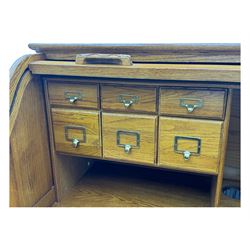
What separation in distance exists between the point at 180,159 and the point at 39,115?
44 cm

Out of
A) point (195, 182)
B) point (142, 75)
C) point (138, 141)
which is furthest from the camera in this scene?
point (195, 182)

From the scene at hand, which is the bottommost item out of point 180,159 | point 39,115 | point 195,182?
point 195,182

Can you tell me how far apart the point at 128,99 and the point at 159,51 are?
0.51 ft

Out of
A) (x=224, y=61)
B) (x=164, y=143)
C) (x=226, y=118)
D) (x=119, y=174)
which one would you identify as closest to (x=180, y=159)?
(x=164, y=143)

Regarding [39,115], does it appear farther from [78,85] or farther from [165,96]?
[165,96]

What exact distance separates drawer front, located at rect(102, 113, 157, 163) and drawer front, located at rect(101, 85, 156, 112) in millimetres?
24

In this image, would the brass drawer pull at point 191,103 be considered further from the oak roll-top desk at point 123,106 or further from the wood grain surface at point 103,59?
the wood grain surface at point 103,59

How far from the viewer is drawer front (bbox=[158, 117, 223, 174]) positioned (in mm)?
727

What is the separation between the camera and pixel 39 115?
2.77 ft

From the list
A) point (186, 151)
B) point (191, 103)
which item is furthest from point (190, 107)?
point (186, 151)

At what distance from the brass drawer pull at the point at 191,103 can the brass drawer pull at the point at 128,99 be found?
0.41ft

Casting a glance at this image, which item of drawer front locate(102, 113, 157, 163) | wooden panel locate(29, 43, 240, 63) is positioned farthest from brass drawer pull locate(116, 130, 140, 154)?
wooden panel locate(29, 43, 240, 63)

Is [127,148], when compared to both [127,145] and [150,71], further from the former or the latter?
[150,71]

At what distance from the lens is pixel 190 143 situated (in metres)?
0.75
